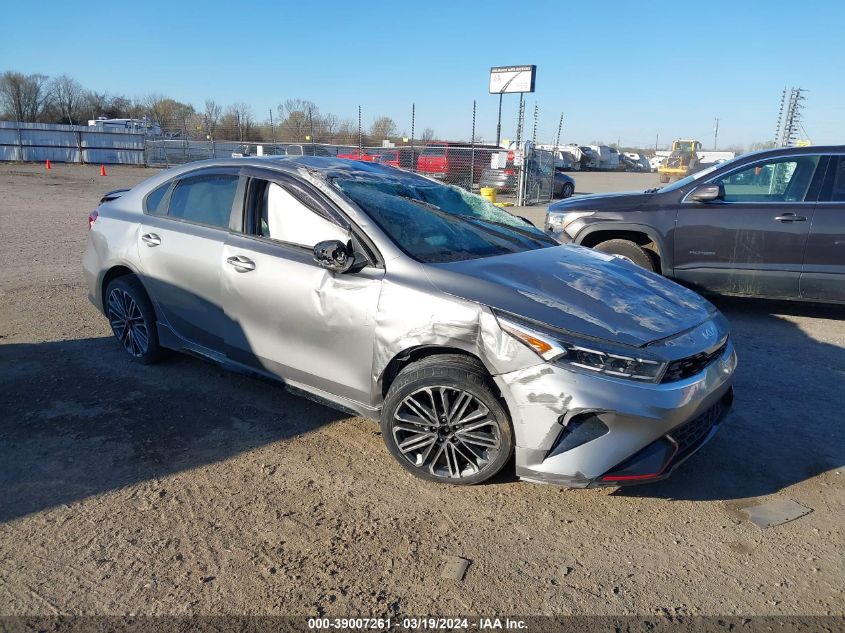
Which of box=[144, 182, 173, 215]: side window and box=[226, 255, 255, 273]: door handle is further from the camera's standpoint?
box=[144, 182, 173, 215]: side window

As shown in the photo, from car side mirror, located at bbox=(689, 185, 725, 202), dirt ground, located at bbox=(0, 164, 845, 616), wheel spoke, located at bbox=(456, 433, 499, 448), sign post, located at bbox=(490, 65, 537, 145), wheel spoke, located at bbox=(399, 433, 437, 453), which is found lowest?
dirt ground, located at bbox=(0, 164, 845, 616)

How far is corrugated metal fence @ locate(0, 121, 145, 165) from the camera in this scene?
3191cm

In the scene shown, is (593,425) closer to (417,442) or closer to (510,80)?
(417,442)

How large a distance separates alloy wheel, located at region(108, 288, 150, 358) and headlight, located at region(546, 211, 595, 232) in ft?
15.1

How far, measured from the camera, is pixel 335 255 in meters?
3.46

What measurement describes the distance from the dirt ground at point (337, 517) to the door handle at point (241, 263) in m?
0.94

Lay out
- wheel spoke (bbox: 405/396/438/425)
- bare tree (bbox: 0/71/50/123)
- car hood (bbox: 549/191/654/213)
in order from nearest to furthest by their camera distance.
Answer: wheel spoke (bbox: 405/396/438/425) < car hood (bbox: 549/191/654/213) < bare tree (bbox: 0/71/50/123)

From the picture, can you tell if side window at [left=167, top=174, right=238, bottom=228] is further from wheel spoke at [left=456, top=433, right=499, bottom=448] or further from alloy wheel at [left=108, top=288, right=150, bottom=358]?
wheel spoke at [left=456, top=433, right=499, bottom=448]

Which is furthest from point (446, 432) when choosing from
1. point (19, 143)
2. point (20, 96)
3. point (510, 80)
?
point (20, 96)

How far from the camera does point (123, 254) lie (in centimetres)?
481

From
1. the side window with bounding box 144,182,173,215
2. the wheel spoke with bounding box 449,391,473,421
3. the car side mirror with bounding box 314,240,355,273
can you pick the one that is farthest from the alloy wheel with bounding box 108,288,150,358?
the wheel spoke with bounding box 449,391,473,421

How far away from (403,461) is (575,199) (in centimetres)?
496

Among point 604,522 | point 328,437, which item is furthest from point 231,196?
point 604,522

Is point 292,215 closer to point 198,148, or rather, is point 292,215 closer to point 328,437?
point 328,437
